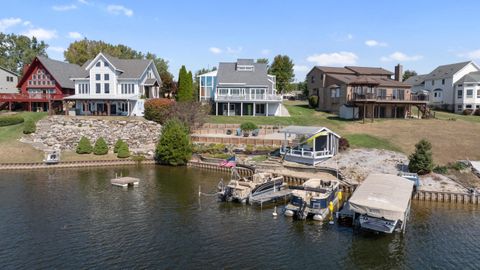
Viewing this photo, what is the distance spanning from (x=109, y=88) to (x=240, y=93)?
78.1ft

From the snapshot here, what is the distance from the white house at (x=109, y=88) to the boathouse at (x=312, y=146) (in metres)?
31.2

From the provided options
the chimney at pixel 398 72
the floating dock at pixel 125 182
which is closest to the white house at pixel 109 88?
the floating dock at pixel 125 182

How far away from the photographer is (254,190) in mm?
35812

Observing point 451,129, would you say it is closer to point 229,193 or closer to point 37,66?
point 229,193

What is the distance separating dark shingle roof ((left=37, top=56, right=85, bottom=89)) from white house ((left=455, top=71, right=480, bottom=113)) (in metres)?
76.6

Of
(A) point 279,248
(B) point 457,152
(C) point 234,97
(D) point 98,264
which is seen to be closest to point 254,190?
(A) point 279,248

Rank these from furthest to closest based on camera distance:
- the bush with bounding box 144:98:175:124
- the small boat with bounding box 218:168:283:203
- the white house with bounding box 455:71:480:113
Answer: the white house with bounding box 455:71:480:113 → the bush with bounding box 144:98:175:124 → the small boat with bounding box 218:168:283:203

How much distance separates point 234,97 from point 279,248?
160 ft

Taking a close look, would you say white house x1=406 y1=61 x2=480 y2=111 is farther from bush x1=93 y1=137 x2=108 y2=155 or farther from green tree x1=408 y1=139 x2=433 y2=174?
bush x1=93 y1=137 x2=108 y2=155

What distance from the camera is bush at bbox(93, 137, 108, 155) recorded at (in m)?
55.3

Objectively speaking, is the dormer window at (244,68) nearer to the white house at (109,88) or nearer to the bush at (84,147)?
the white house at (109,88)

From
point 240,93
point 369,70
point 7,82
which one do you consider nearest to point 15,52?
point 7,82

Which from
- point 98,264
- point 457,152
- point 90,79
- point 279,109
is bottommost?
point 98,264

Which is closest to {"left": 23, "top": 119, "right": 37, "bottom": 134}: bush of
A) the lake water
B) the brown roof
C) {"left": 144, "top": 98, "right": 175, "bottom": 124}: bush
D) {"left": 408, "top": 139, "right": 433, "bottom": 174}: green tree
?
{"left": 144, "top": 98, "right": 175, "bottom": 124}: bush
